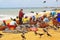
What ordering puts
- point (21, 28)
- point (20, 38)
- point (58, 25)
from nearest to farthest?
point (20, 38)
point (21, 28)
point (58, 25)

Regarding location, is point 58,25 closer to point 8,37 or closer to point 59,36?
point 59,36

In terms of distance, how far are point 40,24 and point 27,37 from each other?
9.93 feet

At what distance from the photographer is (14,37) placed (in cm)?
909

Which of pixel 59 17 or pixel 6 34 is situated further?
pixel 59 17

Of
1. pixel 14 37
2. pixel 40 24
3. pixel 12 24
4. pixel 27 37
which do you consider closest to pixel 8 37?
pixel 14 37

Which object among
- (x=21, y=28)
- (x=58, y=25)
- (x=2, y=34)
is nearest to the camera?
(x=2, y=34)

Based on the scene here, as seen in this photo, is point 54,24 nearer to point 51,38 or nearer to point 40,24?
point 40,24

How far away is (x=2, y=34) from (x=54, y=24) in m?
3.36

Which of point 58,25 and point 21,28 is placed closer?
point 21,28

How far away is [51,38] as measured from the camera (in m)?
8.74

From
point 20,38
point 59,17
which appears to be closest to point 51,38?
point 20,38

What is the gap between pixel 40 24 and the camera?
11828mm

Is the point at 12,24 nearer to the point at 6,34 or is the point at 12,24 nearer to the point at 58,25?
the point at 6,34

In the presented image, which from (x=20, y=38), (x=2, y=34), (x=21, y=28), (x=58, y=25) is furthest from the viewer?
(x=58, y=25)
